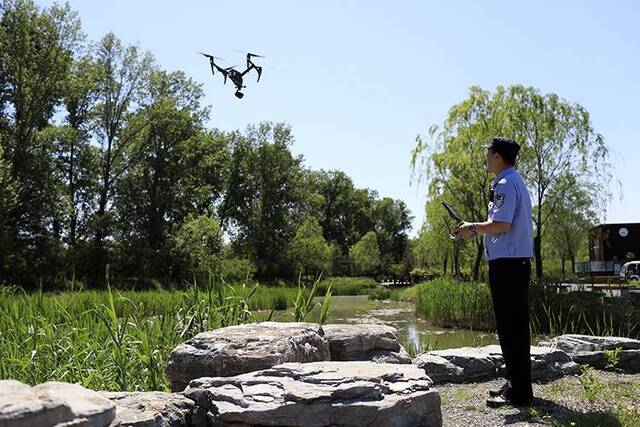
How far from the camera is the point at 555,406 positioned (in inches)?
157

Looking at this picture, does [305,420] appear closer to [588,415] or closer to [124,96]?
[588,415]

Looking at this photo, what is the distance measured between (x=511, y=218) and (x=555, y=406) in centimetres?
128

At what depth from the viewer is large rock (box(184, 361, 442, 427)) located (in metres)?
2.79

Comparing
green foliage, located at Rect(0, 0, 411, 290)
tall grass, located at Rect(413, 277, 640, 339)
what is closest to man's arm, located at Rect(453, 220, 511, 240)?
tall grass, located at Rect(413, 277, 640, 339)

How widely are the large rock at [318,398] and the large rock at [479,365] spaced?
195cm

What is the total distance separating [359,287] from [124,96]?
62.0 feet

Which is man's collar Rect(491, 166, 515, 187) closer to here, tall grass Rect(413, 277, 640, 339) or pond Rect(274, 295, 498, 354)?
pond Rect(274, 295, 498, 354)

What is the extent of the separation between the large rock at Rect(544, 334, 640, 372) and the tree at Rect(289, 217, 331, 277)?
1544 inches

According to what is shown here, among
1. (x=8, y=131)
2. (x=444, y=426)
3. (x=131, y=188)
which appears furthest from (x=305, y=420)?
(x=131, y=188)

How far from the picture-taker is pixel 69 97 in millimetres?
33719

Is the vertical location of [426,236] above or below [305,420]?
above

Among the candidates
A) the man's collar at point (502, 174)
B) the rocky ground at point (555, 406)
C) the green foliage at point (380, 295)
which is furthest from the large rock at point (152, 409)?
the green foliage at point (380, 295)

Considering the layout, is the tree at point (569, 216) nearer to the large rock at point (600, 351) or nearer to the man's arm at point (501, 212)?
the large rock at point (600, 351)

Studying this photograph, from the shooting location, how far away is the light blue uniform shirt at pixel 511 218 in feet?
13.0
